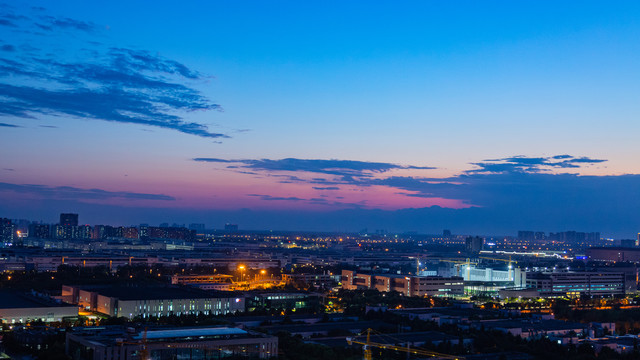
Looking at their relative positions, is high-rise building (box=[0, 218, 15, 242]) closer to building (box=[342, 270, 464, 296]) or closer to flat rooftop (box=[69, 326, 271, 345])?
building (box=[342, 270, 464, 296])

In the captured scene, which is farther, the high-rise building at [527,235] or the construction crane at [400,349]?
the high-rise building at [527,235]

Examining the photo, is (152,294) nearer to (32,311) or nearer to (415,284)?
(32,311)

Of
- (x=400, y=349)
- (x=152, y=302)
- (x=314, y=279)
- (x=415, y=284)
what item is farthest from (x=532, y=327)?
(x=314, y=279)

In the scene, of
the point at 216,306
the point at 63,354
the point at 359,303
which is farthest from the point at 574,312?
the point at 63,354

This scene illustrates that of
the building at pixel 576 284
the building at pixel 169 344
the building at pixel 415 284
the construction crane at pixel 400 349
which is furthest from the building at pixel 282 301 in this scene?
the building at pixel 576 284

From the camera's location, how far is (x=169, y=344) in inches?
399

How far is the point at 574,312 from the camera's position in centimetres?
1731

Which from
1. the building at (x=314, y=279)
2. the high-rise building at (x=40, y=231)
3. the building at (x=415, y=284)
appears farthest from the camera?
the high-rise building at (x=40, y=231)

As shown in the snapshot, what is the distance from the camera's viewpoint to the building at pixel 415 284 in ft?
72.2

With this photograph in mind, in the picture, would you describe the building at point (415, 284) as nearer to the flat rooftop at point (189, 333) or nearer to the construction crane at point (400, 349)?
the construction crane at point (400, 349)

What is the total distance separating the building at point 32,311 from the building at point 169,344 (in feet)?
11.4

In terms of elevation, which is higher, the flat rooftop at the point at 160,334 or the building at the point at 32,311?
the flat rooftop at the point at 160,334

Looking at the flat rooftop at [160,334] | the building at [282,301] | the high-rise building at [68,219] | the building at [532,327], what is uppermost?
the high-rise building at [68,219]

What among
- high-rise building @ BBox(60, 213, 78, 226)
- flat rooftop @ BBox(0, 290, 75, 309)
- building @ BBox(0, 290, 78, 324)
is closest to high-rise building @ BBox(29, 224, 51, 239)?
high-rise building @ BBox(60, 213, 78, 226)
